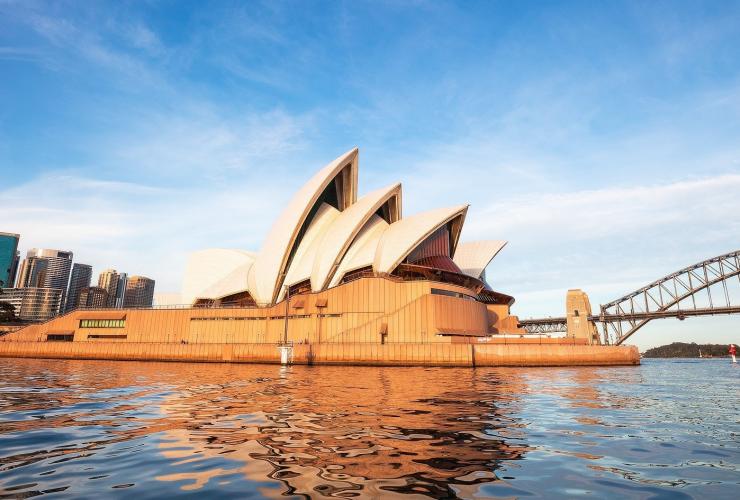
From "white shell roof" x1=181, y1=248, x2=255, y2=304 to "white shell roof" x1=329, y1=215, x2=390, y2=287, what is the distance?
16.7m

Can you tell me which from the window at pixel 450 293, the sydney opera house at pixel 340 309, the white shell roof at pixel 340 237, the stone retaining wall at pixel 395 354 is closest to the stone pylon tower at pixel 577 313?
the sydney opera house at pixel 340 309

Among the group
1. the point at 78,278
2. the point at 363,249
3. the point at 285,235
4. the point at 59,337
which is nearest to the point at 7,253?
the point at 78,278

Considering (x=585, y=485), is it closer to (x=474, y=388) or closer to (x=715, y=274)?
(x=474, y=388)

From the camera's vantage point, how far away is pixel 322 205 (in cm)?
5800

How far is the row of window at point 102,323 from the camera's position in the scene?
53.4 m

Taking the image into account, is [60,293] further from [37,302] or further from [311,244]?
[311,244]

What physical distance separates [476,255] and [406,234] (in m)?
19.0

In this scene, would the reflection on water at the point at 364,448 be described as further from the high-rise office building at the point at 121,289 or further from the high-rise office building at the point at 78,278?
the high-rise office building at the point at 78,278

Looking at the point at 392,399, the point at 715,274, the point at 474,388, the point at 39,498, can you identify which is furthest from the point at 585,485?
the point at 715,274

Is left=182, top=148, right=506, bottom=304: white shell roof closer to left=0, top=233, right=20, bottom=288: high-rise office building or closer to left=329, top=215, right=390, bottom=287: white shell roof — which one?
left=329, top=215, right=390, bottom=287: white shell roof

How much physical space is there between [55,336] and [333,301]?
131 ft

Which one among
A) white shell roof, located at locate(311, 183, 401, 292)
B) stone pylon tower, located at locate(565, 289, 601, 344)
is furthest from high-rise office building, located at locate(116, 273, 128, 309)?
stone pylon tower, located at locate(565, 289, 601, 344)

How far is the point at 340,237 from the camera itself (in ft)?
168

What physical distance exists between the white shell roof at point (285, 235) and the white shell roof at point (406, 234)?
32.9ft
